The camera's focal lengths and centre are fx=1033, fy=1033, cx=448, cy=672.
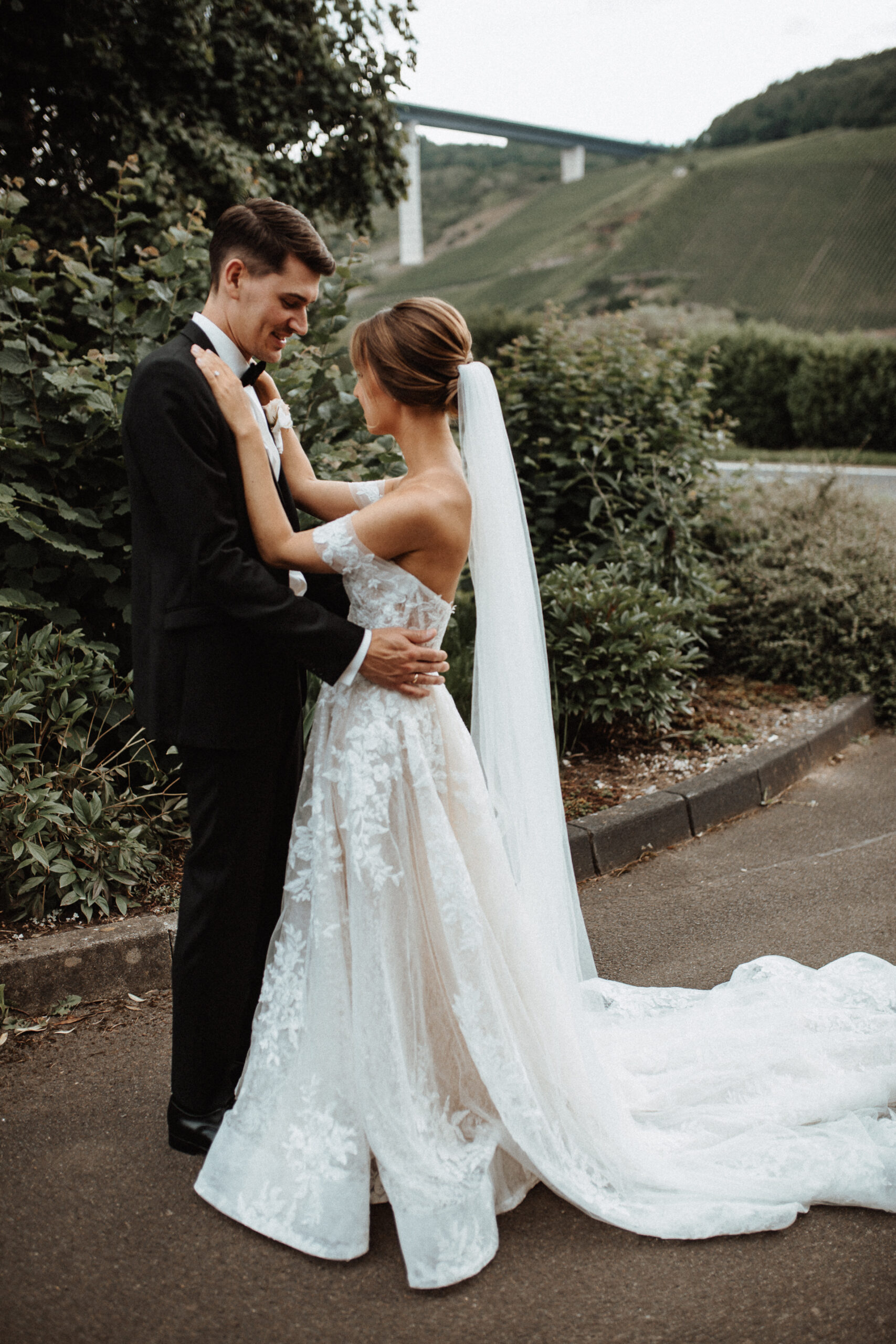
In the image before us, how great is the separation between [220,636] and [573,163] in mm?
98487

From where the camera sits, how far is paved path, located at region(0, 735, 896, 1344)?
1.95m

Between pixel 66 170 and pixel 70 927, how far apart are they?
6.19m

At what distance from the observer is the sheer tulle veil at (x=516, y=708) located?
8.58ft

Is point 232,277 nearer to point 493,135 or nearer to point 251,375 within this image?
point 251,375

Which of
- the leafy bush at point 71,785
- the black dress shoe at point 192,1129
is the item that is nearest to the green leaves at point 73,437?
the leafy bush at point 71,785

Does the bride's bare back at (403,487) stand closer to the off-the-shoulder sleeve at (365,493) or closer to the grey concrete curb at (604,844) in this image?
the off-the-shoulder sleeve at (365,493)

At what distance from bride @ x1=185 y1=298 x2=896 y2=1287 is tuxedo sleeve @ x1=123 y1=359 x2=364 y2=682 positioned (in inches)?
2.8

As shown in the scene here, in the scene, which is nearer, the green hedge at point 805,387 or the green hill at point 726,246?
the green hedge at point 805,387

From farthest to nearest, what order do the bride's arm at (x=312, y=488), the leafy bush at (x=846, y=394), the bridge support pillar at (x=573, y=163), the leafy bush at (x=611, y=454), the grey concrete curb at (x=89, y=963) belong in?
the bridge support pillar at (x=573, y=163) → the leafy bush at (x=846, y=394) → the leafy bush at (x=611, y=454) → the grey concrete curb at (x=89, y=963) → the bride's arm at (x=312, y=488)

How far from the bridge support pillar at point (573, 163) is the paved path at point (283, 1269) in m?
95.2

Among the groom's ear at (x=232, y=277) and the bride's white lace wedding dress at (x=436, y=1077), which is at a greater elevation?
the groom's ear at (x=232, y=277)

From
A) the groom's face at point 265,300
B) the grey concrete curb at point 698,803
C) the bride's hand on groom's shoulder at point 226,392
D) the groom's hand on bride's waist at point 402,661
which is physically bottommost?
the grey concrete curb at point 698,803

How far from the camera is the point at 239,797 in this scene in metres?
2.40

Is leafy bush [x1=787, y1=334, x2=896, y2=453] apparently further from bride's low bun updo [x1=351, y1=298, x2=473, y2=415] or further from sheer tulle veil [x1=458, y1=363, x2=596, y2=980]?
bride's low bun updo [x1=351, y1=298, x2=473, y2=415]
